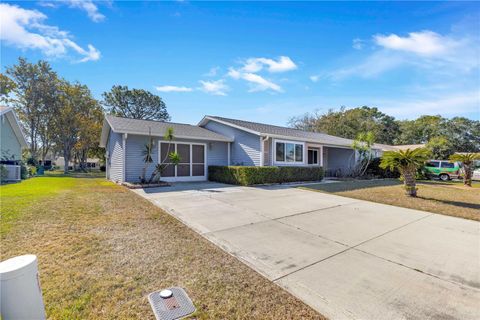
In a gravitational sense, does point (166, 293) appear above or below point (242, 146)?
below

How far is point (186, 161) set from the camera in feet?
45.1

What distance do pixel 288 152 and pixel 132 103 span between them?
107 ft

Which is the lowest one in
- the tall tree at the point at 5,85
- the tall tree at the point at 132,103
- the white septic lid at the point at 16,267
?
the white septic lid at the point at 16,267

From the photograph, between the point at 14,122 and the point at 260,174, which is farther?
the point at 14,122

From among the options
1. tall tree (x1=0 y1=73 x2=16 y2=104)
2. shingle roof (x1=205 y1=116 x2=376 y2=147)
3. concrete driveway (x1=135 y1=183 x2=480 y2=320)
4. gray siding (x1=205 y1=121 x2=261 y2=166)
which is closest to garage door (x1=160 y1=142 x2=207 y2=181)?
gray siding (x1=205 y1=121 x2=261 y2=166)

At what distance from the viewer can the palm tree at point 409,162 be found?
8.83m

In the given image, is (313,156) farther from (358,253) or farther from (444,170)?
(358,253)

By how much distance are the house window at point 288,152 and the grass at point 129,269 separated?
9596 millimetres

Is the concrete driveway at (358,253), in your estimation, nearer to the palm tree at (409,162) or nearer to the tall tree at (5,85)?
the palm tree at (409,162)

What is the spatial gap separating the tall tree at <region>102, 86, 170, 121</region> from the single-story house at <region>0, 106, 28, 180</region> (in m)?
21.6

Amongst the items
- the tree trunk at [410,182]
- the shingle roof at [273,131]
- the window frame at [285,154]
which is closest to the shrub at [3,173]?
the shingle roof at [273,131]

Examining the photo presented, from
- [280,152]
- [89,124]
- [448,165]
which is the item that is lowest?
[448,165]

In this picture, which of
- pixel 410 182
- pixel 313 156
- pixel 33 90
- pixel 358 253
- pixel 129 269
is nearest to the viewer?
pixel 129 269

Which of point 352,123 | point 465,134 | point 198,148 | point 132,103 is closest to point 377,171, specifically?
point 198,148
